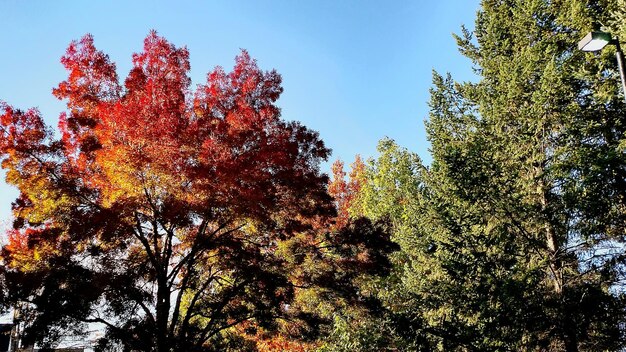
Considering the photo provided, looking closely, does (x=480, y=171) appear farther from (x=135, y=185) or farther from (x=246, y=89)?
(x=135, y=185)

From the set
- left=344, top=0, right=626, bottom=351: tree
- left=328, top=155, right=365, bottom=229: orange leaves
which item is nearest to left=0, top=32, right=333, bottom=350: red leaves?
left=344, top=0, right=626, bottom=351: tree

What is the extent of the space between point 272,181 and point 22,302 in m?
6.84

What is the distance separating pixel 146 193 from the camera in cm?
1031

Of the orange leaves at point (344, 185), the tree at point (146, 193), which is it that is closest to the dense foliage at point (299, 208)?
the tree at point (146, 193)

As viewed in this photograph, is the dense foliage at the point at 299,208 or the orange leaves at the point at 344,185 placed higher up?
the orange leaves at the point at 344,185

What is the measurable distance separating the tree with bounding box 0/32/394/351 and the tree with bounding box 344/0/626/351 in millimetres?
4274

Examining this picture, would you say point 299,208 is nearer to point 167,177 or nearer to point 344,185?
point 167,177

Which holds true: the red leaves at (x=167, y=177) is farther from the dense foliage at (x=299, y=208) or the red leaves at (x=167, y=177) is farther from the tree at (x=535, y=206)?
the tree at (x=535, y=206)

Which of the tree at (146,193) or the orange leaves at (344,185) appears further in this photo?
the orange leaves at (344,185)

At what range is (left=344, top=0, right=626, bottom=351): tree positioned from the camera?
418 inches

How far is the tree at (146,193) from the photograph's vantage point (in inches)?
392

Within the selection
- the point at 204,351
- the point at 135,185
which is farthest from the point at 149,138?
the point at 204,351

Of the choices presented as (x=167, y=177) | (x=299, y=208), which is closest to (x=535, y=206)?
(x=299, y=208)

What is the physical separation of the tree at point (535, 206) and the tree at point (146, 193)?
14.0 ft
